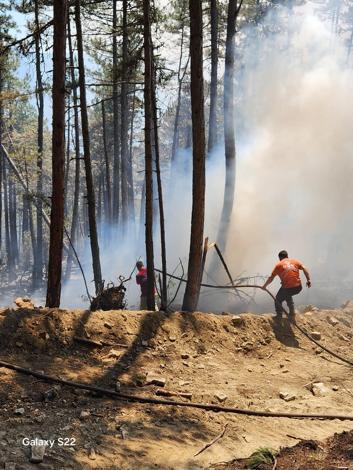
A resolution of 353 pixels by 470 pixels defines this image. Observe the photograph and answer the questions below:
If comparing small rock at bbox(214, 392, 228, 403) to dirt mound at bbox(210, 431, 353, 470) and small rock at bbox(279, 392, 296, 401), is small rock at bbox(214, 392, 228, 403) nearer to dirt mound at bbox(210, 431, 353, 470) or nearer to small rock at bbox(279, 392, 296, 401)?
small rock at bbox(279, 392, 296, 401)

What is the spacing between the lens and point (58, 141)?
8422 millimetres

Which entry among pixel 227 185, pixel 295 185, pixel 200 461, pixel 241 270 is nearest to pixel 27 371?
pixel 200 461

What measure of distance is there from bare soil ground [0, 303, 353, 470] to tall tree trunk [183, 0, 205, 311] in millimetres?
1041

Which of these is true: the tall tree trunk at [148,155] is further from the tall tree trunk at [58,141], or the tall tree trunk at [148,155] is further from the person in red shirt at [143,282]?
the tall tree trunk at [58,141]

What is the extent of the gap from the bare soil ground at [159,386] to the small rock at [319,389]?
5 cm

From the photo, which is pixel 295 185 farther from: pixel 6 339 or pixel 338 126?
pixel 6 339

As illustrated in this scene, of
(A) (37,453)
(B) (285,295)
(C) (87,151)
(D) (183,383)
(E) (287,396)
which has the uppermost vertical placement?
(C) (87,151)

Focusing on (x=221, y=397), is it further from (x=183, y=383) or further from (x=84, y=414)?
(x=84, y=414)

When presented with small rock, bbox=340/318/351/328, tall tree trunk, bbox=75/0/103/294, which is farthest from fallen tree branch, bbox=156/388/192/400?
tall tree trunk, bbox=75/0/103/294

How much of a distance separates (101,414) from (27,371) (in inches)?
52.6

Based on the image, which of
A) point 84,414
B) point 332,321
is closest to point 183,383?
point 84,414

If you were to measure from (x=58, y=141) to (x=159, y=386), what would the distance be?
4.88 metres

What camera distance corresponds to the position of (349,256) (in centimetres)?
2072

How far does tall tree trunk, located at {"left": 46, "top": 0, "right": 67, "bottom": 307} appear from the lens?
8.28m
